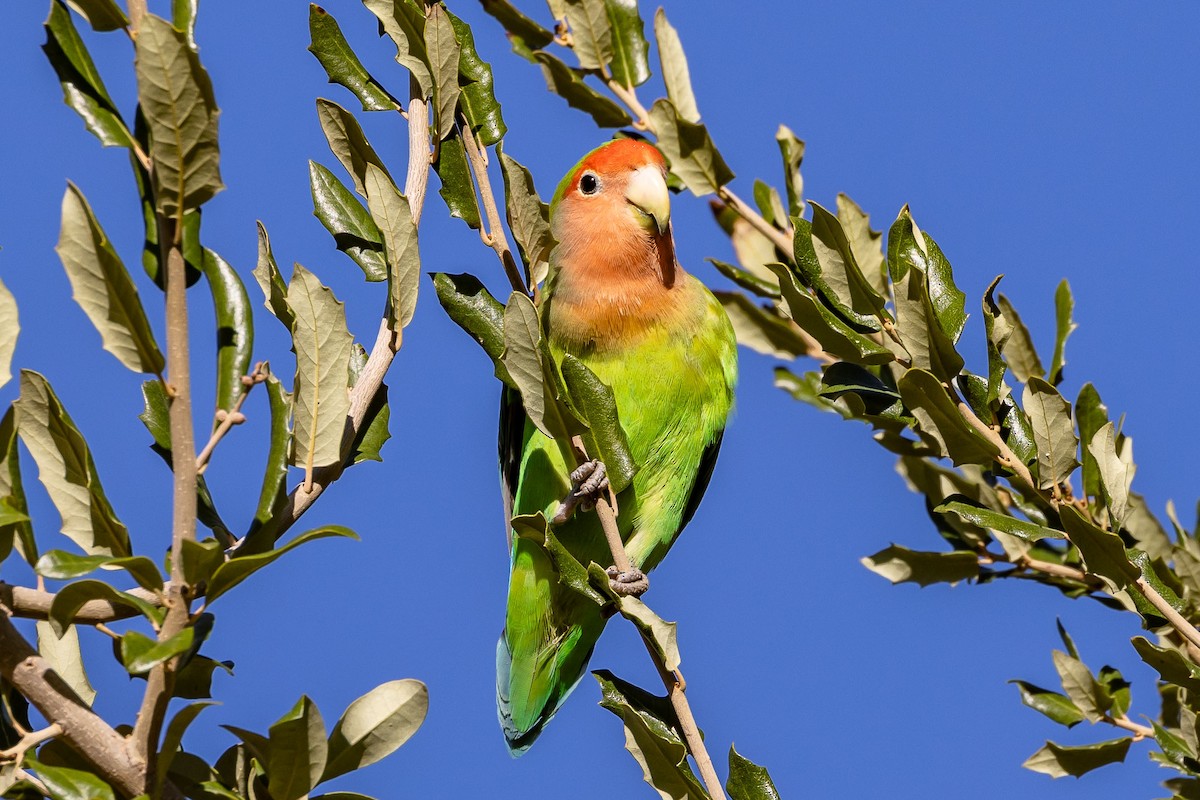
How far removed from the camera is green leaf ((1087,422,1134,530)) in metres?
2.66

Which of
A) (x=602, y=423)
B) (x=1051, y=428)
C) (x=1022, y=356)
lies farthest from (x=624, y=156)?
(x=1051, y=428)

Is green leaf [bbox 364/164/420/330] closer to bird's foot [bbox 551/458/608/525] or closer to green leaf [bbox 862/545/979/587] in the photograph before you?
bird's foot [bbox 551/458/608/525]

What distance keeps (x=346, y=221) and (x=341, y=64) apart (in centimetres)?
39

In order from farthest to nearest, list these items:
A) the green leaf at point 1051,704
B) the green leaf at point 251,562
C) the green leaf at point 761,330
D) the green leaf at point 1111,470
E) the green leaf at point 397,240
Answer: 1. the green leaf at point 761,330
2. the green leaf at point 1051,704
3. the green leaf at point 1111,470
4. the green leaf at point 397,240
5. the green leaf at point 251,562

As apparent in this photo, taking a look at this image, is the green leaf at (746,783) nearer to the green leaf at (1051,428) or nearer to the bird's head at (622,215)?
the green leaf at (1051,428)

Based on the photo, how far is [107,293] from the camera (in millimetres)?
1725

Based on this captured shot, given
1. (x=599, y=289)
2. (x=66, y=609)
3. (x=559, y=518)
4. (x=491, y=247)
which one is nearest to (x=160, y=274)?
(x=66, y=609)

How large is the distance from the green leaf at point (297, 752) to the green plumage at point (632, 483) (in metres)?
1.83

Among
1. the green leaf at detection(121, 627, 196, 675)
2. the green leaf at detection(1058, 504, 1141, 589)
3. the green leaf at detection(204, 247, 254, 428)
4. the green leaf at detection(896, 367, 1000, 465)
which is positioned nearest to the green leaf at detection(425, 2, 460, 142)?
the green leaf at detection(204, 247, 254, 428)

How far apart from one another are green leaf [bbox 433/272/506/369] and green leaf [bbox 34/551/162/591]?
33.7 inches

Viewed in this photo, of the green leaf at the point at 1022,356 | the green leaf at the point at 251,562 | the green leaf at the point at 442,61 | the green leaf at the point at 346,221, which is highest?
the green leaf at the point at 1022,356

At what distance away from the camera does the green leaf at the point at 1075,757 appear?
2852mm

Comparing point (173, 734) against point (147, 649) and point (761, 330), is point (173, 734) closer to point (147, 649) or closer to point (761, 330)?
point (147, 649)

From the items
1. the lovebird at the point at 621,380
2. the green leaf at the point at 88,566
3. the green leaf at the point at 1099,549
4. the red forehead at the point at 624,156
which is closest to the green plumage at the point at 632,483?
the lovebird at the point at 621,380
